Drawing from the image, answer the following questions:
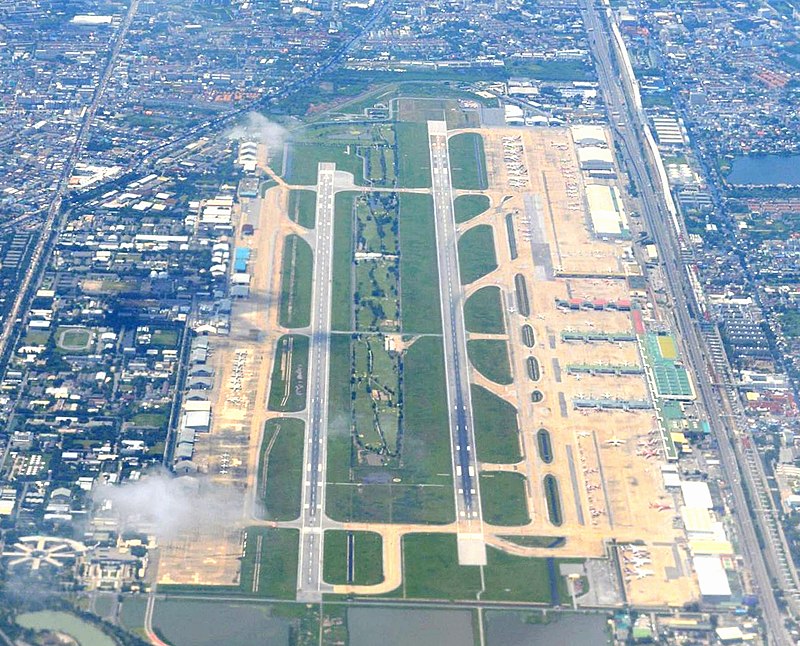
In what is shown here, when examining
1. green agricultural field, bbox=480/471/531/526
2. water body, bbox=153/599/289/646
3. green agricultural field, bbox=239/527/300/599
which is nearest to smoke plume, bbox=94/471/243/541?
green agricultural field, bbox=239/527/300/599

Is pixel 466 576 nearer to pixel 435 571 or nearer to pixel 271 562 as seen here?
pixel 435 571

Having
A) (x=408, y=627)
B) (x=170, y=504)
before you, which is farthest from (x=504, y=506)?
(x=170, y=504)

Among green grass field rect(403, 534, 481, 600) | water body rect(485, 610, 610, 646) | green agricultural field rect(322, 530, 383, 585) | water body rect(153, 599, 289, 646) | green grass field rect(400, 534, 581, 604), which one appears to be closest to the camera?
water body rect(153, 599, 289, 646)

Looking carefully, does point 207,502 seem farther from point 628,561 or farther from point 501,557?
point 628,561

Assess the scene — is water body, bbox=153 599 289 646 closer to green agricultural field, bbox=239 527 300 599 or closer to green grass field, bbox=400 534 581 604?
green agricultural field, bbox=239 527 300 599

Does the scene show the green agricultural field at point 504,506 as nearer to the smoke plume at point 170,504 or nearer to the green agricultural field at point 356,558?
the green agricultural field at point 356,558

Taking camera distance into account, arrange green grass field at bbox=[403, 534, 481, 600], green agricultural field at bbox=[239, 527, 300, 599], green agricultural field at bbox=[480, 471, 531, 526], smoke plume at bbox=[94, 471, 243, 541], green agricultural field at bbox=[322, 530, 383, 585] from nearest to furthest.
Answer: green agricultural field at bbox=[239, 527, 300, 599] < green grass field at bbox=[403, 534, 481, 600] < green agricultural field at bbox=[322, 530, 383, 585] < smoke plume at bbox=[94, 471, 243, 541] < green agricultural field at bbox=[480, 471, 531, 526]

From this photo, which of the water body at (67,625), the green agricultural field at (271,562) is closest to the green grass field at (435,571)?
the green agricultural field at (271,562)

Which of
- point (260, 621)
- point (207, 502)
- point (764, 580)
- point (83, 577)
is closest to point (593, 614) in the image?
point (764, 580)
